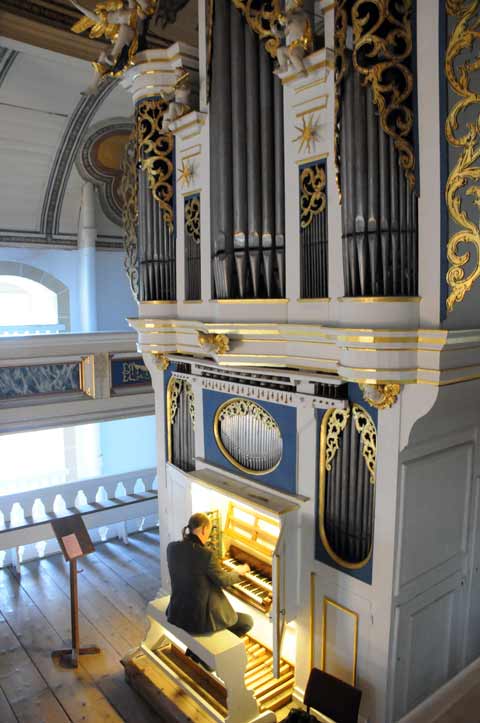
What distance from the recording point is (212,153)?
4.43 metres

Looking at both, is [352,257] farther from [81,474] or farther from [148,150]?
[81,474]

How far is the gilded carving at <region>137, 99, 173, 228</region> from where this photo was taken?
5.08 metres

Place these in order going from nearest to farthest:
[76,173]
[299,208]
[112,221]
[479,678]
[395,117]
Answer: [395,117] → [299,208] → [479,678] → [76,173] → [112,221]

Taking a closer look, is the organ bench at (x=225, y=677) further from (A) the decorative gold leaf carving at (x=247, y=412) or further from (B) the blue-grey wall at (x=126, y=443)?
(B) the blue-grey wall at (x=126, y=443)

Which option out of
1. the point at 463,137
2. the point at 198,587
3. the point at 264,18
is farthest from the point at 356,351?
the point at 264,18

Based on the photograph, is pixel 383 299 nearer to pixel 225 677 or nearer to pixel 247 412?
pixel 247 412

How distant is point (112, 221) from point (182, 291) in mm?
3919

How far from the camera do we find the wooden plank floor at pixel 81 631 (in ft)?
15.2

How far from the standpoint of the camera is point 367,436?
3875 mm

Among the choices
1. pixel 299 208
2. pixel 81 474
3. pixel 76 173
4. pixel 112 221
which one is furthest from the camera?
pixel 81 474

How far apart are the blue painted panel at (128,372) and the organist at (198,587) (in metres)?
3.36

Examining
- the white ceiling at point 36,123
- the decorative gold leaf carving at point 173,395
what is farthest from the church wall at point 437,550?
the white ceiling at point 36,123

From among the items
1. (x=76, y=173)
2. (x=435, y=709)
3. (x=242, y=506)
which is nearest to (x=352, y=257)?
(x=242, y=506)

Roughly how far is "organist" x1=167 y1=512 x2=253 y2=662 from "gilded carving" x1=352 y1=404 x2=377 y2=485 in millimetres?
1360
